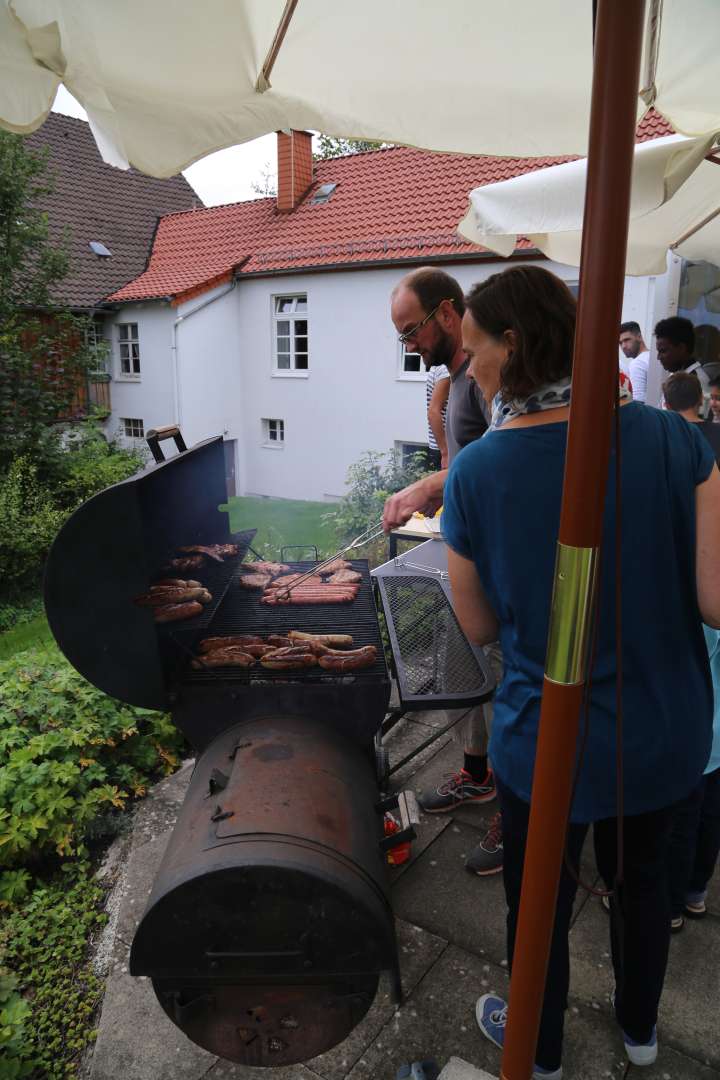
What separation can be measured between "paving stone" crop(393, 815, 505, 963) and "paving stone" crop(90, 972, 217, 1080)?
0.94 metres

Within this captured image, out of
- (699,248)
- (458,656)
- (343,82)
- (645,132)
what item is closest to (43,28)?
(343,82)

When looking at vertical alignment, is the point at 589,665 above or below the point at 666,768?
above

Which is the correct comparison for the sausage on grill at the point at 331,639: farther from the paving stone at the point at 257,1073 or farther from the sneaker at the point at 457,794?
the paving stone at the point at 257,1073

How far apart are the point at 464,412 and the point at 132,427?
19.2 m

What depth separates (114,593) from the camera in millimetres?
2240

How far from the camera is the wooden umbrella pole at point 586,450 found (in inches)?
44.6

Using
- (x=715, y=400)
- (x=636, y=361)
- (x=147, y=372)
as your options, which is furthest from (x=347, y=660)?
(x=147, y=372)

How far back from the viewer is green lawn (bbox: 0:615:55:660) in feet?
26.9

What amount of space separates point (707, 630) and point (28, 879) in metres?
3.11

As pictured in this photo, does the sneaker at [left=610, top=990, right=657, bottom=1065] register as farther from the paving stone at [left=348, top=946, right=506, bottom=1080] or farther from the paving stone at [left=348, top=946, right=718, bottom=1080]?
the paving stone at [left=348, top=946, right=506, bottom=1080]

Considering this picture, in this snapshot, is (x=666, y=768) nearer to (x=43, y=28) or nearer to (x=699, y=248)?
(x=43, y=28)

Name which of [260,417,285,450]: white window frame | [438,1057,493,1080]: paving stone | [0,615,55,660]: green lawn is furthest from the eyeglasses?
[260,417,285,450]: white window frame

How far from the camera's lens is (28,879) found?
314 centimetres

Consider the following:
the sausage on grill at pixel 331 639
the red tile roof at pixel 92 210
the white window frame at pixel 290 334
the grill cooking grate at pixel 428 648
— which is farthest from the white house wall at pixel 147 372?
the sausage on grill at pixel 331 639
